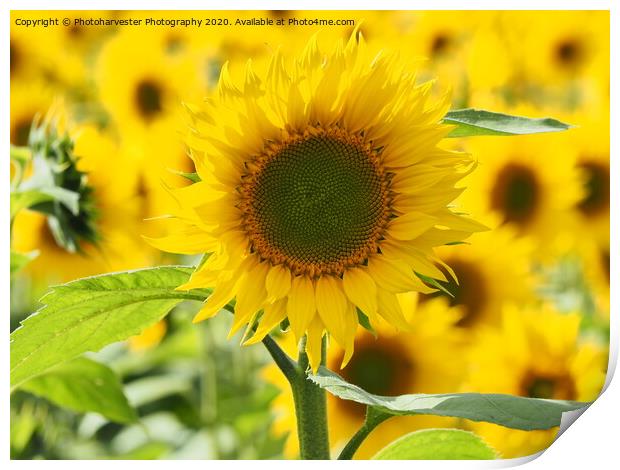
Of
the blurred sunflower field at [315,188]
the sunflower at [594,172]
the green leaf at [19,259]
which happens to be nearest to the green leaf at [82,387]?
the blurred sunflower field at [315,188]

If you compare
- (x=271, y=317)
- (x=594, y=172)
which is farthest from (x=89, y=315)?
(x=594, y=172)

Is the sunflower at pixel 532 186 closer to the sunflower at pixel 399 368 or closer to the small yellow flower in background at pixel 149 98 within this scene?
the sunflower at pixel 399 368

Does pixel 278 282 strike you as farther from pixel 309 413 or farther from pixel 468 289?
pixel 468 289

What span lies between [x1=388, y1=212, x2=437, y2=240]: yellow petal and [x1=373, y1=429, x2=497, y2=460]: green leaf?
180mm

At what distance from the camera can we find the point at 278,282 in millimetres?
708

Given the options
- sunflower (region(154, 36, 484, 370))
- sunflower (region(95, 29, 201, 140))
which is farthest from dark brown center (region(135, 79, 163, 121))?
sunflower (region(154, 36, 484, 370))

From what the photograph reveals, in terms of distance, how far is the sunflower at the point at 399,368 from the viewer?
99 centimetres

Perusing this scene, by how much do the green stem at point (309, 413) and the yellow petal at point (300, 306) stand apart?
0.07 feet

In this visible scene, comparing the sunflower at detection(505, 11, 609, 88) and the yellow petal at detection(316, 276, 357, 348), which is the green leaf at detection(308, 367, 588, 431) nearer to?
the yellow petal at detection(316, 276, 357, 348)

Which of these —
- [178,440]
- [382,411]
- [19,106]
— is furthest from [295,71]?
[178,440]

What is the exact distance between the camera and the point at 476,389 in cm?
103

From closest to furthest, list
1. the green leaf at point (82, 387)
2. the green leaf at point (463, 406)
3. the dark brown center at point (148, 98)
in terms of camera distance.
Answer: the green leaf at point (463, 406)
the green leaf at point (82, 387)
the dark brown center at point (148, 98)

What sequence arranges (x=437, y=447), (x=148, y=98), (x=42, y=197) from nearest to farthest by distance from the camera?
1. (x=437, y=447)
2. (x=42, y=197)
3. (x=148, y=98)

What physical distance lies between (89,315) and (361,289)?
0.21 meters
